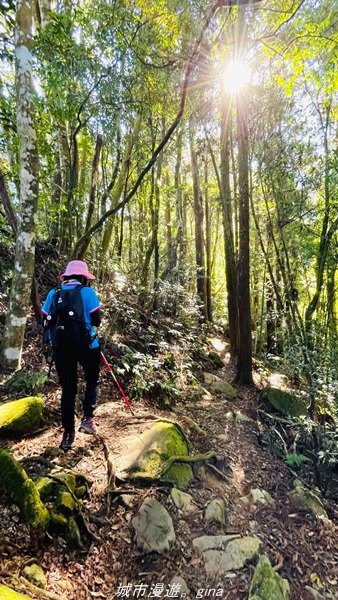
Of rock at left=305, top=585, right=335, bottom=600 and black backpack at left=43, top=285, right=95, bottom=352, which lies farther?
black backpack at left=43, top=285, right=95, bottom=352

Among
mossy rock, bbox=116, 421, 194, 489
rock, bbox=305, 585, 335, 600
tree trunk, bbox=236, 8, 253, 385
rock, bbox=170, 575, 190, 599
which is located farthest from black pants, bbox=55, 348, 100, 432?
tree trunk, bbox=236, 8, 253, 385

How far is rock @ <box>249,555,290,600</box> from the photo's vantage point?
99.3 inches

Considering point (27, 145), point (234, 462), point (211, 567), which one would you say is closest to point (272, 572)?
point (211, 567)

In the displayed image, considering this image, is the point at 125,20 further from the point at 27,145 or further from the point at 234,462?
the point at 234,462

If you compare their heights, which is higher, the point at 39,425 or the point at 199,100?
the point at 199,100

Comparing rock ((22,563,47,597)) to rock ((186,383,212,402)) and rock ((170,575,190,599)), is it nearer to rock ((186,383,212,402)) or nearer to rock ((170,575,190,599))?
rock ((170,575,190,599))

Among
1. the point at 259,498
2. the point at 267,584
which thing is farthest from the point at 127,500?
the point at 259,498

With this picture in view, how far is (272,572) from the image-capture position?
8.92 ft

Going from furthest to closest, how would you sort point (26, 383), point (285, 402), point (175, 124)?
point (285, 402)
point (175, 124)
point (26, 383)

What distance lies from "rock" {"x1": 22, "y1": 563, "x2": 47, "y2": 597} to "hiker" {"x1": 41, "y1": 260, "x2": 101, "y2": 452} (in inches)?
53.8

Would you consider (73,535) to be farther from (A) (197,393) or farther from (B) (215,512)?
(A) (197,393)

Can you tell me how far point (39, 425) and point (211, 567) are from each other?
2306mm

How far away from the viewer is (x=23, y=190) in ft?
15.3

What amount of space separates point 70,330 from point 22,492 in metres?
1.42
